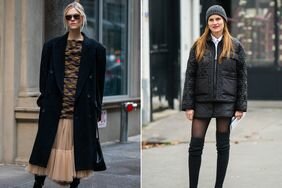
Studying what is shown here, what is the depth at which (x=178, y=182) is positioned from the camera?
249 inches

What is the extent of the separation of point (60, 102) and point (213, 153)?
12.3ft

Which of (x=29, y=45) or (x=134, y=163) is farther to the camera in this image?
(x=134, y=163)

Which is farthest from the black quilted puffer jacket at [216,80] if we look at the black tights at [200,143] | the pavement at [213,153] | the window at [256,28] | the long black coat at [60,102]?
the window at [256,28]

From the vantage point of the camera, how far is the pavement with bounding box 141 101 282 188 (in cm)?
640

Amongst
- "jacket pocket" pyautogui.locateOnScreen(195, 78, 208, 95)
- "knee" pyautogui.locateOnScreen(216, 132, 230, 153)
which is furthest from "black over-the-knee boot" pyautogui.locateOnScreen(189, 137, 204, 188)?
"jacket pocket" pyautogui.locateOnScreen(195, 78, 208, 95)

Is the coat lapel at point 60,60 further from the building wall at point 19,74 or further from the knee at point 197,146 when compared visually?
the building wall at point 19,74

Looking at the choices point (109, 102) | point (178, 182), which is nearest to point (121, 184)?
point (178, 182)

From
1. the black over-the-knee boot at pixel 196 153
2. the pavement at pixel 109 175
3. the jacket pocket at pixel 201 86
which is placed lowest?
the pavement at pixel 109 175

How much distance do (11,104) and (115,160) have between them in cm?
169

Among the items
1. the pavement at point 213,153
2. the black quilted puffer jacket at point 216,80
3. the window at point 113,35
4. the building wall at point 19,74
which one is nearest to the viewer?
the black quilted puffer jacket at point 216,80

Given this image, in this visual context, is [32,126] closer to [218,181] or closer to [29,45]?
[29,45]

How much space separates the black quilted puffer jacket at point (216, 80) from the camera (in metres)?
5.20

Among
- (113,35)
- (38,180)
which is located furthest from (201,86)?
(113,35)

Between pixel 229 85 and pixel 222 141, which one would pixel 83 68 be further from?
pixel 222 141
